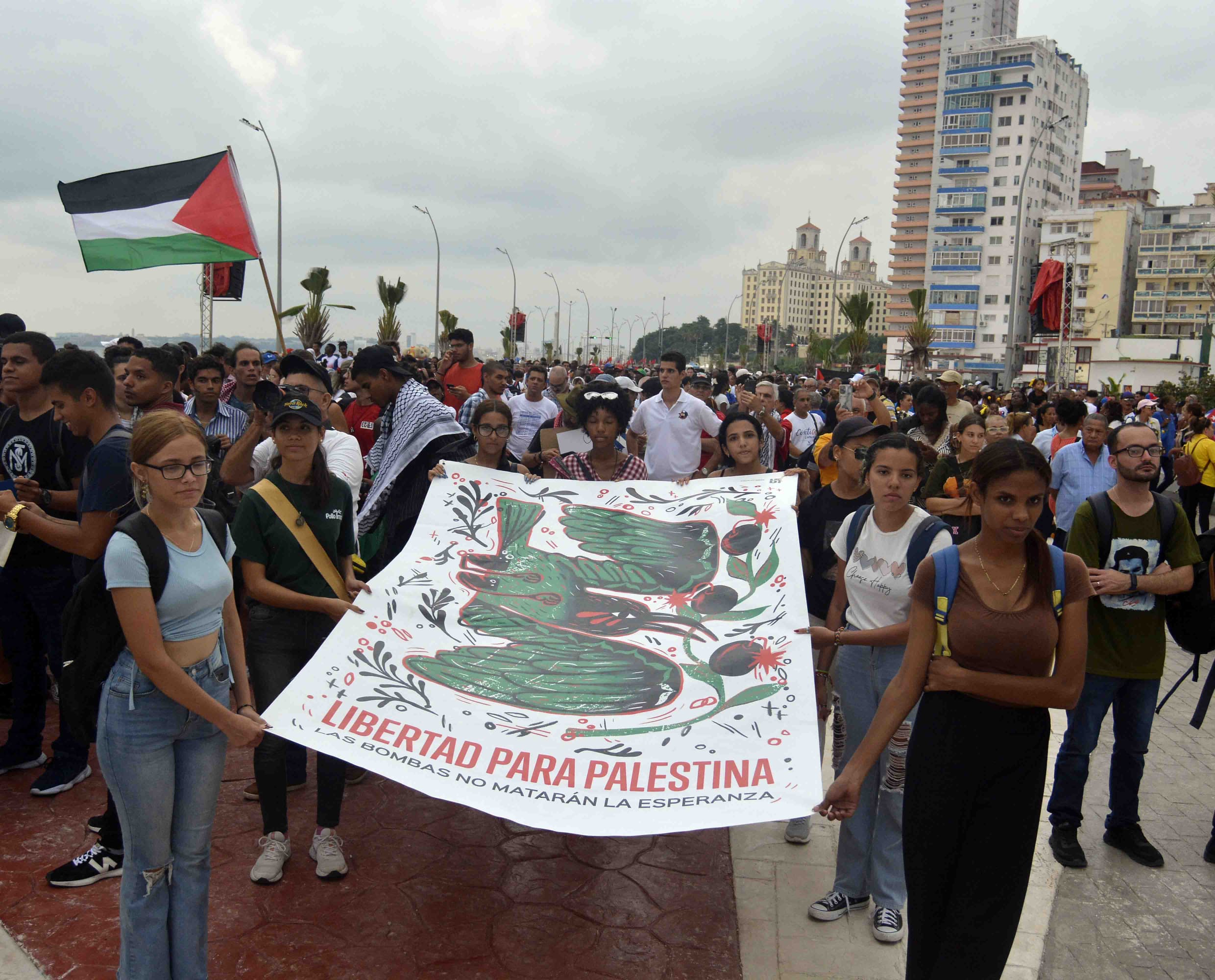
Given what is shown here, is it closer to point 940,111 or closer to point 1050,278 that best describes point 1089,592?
point 1050,278

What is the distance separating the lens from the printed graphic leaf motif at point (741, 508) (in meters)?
4.67

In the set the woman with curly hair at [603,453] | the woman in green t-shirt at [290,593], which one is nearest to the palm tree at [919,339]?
the woman with curly hair at [603,453]

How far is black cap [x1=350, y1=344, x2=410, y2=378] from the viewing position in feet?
17.4

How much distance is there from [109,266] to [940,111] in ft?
377

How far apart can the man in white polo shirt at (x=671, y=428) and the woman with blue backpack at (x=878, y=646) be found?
9.87 ft

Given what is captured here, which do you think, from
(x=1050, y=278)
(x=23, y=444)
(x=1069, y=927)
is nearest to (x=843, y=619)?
(x=1069, y=927)

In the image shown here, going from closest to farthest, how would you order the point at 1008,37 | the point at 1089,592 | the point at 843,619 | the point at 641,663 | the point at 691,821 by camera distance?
1. the point at 1089,592
2. the point at 691,821
3. the point at 641,663
4. the point at 843,619
5. the point at 1008,37

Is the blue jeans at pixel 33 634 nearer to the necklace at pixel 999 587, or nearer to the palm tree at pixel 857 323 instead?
the necklace at pixel 999 587

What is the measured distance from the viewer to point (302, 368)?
5078mm

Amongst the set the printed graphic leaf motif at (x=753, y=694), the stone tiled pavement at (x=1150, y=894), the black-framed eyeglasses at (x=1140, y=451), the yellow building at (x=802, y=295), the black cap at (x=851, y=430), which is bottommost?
the stone tiled pavement at (x=1150, y=894)

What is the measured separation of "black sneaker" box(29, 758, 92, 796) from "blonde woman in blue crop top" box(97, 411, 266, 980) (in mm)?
2066

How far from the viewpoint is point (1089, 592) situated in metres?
2.78

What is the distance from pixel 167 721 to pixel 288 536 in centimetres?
116

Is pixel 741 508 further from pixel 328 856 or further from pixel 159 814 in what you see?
pixel 159 814
